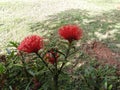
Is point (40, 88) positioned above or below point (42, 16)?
above

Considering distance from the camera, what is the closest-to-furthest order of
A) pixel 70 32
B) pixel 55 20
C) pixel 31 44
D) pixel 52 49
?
1. pixel 31 44
2. pixel 70 32
3. pixel 52 49
4. pixel 55 20

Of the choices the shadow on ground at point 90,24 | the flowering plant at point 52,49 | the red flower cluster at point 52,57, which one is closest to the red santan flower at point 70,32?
the flowering plant at point 52,49

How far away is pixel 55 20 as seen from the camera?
6691 millimetres

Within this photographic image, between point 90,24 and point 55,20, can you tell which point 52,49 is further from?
point 55,20

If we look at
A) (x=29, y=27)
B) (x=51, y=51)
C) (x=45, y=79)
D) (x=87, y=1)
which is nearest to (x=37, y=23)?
(x=29, y=27)

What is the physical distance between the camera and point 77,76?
430 cm

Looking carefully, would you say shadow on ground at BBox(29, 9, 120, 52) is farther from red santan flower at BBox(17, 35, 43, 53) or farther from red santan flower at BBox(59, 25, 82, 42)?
red santan flower at BBox(17, 35, 43, 53)

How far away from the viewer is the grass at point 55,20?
581 cm

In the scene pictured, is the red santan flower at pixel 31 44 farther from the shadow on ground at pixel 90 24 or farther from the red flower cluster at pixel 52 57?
the shadow on ground at pixel 90 24

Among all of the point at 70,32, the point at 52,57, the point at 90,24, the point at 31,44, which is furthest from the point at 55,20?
the point at 31,44

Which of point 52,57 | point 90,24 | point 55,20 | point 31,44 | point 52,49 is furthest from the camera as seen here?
point 55,20

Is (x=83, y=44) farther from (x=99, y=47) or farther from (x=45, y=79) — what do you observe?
(x=45, y=79)

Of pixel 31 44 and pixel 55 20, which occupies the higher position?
pixel 31 44

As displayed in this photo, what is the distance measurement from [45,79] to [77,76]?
1059 millimetres
